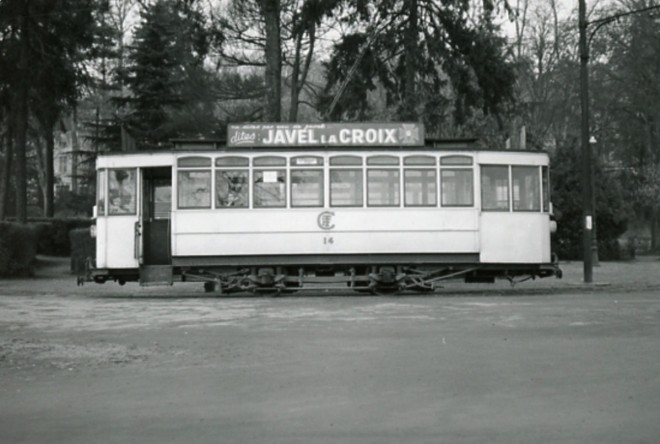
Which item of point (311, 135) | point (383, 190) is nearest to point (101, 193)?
point (311, 135)

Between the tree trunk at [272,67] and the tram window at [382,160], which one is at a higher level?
the tree trunk at [272,67]

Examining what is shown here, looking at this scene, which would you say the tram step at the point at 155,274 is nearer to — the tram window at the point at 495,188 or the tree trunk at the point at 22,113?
the tram window at the point at 495,188

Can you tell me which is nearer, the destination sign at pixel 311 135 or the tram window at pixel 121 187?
the destination sign at pixel 311 135

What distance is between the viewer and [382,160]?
855 inches

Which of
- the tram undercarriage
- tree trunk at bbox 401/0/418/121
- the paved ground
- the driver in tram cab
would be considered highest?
tree trunk at bbox 401/0/418/121

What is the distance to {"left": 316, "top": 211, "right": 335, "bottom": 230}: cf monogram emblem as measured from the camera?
21.8 m

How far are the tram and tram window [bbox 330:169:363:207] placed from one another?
2 centimetres

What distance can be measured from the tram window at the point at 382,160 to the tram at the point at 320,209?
2 cm

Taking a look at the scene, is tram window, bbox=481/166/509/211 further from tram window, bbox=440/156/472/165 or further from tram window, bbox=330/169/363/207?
tram window, bbox=330/169/363/207

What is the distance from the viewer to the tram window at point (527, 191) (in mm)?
22156

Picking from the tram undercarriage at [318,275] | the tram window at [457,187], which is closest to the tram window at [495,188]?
→ the tram window at [457,187]

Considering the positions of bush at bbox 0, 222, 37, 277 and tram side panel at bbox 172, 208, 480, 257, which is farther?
bush at bbox 0, 222, 37, 277

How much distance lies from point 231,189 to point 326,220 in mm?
2270

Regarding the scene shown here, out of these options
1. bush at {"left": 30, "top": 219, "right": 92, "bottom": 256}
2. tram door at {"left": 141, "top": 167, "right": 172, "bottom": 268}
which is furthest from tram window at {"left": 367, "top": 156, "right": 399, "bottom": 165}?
bush at {"left": 30, "top": 219, "right": 92, "bottom": 256}
